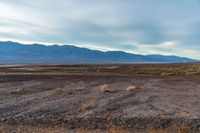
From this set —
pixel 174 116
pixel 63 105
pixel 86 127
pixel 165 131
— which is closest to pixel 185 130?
pixel 165 131

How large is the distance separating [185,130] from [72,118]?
5148 mm

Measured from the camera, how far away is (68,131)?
45.2ft

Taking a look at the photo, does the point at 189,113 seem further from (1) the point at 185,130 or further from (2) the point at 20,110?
(2) the point at 20,110

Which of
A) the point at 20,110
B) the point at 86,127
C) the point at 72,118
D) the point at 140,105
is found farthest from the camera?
the point at 140,105

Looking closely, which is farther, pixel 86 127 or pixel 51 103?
pixel 51 103

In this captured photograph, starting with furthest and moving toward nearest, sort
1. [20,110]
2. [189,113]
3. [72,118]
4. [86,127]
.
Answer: [20,110]
[189,113]
[72,118]
[86,127]

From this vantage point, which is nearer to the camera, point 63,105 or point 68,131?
point 68,131

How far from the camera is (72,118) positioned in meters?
16.1

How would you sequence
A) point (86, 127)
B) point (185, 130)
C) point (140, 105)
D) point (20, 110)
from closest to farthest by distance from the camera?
point (185, 130), point (86, 127), point (20, 110), point (140, 105)

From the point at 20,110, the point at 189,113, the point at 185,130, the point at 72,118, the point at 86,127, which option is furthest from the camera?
the point at 20,110

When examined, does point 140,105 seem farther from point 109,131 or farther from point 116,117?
point 109,131

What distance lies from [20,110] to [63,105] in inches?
101

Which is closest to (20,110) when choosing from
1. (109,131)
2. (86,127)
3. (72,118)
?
(72,118)

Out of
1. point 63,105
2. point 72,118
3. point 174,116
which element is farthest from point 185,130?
point 63,105
